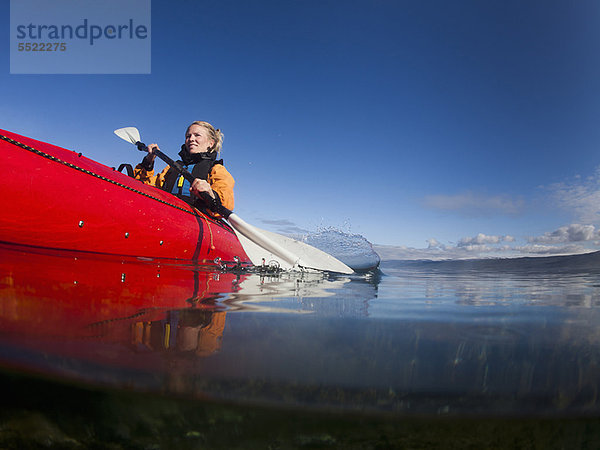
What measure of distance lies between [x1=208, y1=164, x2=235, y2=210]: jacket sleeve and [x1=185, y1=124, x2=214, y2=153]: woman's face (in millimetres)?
735

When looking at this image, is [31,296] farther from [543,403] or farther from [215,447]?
[543,403]

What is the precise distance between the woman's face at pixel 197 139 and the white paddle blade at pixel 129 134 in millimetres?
825

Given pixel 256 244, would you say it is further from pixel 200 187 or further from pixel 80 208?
pixel 80 208

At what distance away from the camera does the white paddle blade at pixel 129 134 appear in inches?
213

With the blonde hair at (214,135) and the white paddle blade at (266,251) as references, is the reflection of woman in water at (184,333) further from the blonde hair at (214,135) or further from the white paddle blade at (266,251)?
the blonde hair at (214,135)

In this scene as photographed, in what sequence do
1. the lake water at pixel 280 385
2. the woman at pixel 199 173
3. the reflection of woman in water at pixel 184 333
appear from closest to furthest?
the lake water at pixel 280 385, the reflection of woman in water at pixel 184 333, the woman at pixel 199 173

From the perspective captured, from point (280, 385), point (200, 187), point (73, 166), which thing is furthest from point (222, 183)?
point (280, 385)

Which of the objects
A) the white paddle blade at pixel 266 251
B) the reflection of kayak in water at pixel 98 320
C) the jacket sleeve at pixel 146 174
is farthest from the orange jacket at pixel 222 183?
the reflection of kayak in water at pixel 98 320

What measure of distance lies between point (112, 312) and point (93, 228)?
230cm

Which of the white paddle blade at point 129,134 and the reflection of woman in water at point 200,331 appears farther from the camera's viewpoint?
the white paddle blade at point 129,134

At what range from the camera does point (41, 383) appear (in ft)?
2.44

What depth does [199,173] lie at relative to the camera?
5.07m

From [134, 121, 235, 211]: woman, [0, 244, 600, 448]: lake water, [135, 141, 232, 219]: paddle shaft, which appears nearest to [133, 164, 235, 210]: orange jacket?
[134, 121, 235, 211]: woman

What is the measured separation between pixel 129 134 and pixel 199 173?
159 centimetres
